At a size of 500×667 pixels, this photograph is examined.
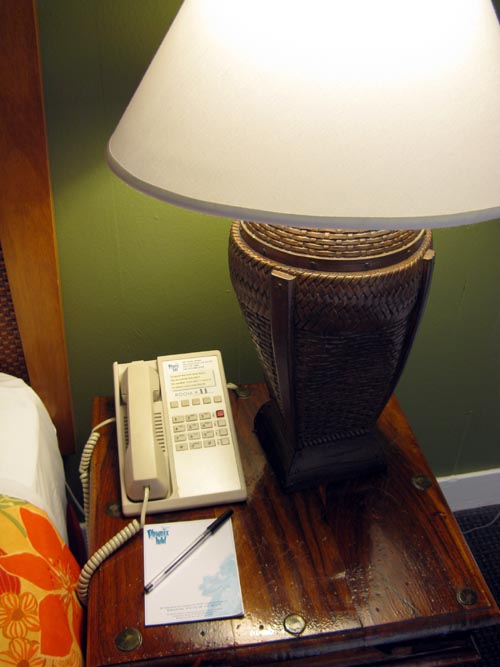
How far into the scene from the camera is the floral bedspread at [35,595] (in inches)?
23.4

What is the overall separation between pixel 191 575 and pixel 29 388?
362 mm

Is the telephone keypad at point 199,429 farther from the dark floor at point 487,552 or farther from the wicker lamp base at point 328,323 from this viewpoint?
the dark floor at point 487,552

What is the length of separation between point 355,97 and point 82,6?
1.43ft

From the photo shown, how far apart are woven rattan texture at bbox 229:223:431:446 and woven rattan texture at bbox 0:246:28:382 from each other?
0.34m

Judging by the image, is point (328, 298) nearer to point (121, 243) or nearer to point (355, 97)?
point (355, 97)

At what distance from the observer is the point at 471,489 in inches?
52.3

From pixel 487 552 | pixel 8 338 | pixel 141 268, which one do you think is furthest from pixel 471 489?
pixel 8 338

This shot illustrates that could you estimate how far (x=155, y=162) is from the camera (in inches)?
19.0

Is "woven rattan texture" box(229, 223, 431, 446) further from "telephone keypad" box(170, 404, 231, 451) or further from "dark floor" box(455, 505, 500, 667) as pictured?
"dark floor" box(455, 505, 500, 667)

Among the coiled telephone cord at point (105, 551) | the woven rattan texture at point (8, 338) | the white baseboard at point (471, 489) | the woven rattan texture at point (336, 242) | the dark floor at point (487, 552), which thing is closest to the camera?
the woven rattan texture at point (336, 242)

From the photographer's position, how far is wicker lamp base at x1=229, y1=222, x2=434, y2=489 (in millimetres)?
577

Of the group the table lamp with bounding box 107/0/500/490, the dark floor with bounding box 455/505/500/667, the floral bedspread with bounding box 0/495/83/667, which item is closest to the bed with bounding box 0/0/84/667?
the floral bedspread with bounding box 0/495/83/667

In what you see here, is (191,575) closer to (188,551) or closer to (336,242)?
(188,551)

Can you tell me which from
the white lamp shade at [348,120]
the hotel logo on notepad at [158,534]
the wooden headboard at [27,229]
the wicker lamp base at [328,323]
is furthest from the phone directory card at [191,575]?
the white lamp shade at [348,120]
